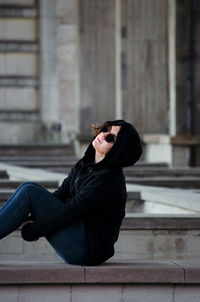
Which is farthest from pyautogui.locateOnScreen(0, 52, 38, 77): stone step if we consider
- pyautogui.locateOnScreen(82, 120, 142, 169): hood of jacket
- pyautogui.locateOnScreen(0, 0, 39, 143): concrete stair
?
pyautogui.locateOnScreen(82, 120, 142, 169): hood of jacket

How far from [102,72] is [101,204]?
18.3 meters

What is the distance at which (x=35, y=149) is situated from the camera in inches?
980

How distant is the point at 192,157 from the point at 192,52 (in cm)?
195

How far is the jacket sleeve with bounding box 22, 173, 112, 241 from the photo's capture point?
6.83m

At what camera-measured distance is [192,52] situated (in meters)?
19.3

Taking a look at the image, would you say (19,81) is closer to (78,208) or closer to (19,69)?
(19,69)

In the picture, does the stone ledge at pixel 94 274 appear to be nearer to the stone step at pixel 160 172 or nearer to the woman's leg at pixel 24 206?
the woman's leg at pixel 24 206

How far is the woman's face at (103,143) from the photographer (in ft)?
22.8

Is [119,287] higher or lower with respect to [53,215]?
lower

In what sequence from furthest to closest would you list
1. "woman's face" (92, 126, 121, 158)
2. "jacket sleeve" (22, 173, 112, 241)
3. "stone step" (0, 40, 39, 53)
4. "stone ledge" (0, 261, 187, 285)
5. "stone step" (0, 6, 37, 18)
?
"stone step" (0, 40, 39, 53) → "stone step" (0, 6, 37, 18) → "woman's face" (92, 126, 121, 158) → "jacket sleeve" (22, 173, 112, 241) → "stone ledge" (0, 261, 187, 285)

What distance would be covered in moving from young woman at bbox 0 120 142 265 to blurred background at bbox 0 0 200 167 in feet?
41.0

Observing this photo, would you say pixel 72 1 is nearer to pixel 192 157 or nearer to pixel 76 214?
pixel 192 157

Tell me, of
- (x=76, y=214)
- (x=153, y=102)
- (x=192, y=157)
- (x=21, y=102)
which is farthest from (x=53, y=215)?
(x=21, y=102)

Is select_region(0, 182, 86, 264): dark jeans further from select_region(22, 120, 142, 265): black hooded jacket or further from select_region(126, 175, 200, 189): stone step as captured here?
select_region(126, 175, 200, 189): stone step
